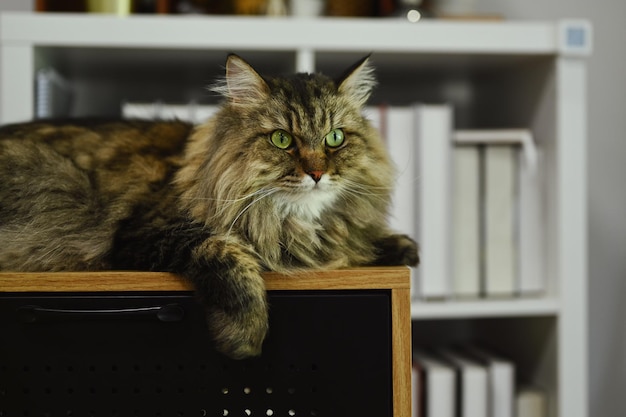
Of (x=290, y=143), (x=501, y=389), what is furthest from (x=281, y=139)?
(x=501, y=389)

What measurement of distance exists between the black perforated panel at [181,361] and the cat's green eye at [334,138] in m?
0.19

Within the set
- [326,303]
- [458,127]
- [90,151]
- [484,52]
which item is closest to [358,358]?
[326,303]

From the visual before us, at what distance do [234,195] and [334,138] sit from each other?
0.47 feet

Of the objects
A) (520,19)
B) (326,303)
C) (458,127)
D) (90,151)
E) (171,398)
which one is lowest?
(171,398)

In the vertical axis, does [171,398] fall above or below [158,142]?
below

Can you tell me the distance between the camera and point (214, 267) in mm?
706

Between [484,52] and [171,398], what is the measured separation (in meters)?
0.95

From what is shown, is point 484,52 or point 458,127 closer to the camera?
point 484,52

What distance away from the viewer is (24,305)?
0.71 meters

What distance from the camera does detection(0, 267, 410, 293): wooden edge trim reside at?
71cm

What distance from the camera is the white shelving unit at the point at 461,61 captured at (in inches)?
49.4

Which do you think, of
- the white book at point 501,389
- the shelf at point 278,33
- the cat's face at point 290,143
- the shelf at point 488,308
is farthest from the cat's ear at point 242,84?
the white book at point 501,389

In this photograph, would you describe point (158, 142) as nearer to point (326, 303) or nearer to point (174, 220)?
point (174, 220)

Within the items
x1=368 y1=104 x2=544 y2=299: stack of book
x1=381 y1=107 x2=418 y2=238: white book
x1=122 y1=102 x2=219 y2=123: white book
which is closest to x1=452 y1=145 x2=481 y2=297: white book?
x1=368 y1=104 x2=544 y2=299: stack of book
